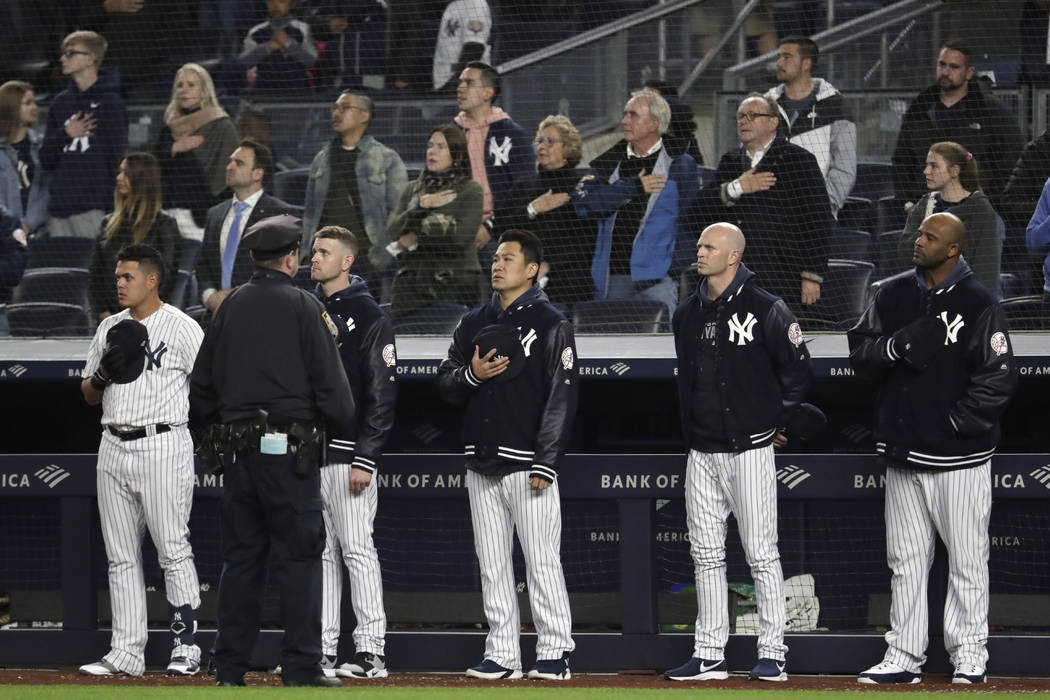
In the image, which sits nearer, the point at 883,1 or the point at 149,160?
the point at 149,160

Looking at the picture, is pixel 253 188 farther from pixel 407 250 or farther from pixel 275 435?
pixel 275 435

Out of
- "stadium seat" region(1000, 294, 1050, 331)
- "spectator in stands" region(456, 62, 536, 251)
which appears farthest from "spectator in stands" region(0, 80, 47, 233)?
"stadium seat" region(1000, 294, 1050, 331)

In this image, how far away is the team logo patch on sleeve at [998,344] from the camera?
18.2 feet

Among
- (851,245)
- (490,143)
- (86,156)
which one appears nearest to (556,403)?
(851,245)

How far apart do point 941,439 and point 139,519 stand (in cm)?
301

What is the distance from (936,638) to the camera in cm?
586

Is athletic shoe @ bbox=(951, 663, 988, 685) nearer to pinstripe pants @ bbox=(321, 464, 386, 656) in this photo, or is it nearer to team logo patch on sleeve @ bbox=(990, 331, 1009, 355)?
team logo patch on sleeve @ bbox=(990, 331, 1009, 355)

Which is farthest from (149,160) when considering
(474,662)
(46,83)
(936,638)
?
(936,638)

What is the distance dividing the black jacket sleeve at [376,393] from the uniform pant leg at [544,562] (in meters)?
0.53

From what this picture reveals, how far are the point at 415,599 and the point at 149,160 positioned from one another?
305 cm

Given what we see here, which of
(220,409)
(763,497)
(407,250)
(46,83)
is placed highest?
(46,83)

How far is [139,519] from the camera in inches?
234

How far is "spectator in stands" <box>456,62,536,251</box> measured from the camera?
8.14 metres

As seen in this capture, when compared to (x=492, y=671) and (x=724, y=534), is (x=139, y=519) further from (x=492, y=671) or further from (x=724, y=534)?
(x=724, y=534)
